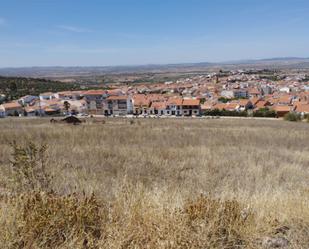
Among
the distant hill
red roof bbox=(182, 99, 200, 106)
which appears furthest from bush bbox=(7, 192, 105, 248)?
the distant hill

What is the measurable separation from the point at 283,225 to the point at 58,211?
86.0 inches

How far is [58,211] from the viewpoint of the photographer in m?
2.91

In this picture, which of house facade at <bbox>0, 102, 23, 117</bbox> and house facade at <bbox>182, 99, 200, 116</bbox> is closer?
house facade at <bbox>0, 102, 23, 117</bbox>

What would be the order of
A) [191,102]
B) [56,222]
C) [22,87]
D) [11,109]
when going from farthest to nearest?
[22,87] < [191,102] < [11,109] < [56,222]

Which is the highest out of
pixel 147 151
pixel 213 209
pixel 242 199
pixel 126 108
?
pixel 213 209

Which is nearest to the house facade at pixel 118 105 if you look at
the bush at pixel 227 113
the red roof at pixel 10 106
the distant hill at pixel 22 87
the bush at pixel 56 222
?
the red roof at pixel 10 106

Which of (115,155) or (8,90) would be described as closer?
(115,155)

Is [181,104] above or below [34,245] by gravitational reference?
below

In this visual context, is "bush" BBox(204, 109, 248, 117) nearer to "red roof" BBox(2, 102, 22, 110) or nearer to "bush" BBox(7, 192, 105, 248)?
"red roof" BBox(2, 102, 22, 110)

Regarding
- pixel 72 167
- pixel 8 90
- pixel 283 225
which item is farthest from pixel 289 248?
pixel 8 90

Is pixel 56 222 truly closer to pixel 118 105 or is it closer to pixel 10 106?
pixel 10 106

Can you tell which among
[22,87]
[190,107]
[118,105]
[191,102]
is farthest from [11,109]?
[191,102]

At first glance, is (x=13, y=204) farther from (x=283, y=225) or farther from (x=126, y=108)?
(x=126, y=108)

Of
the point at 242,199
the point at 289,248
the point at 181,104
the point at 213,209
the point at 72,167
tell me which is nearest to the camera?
the point at 289,248
